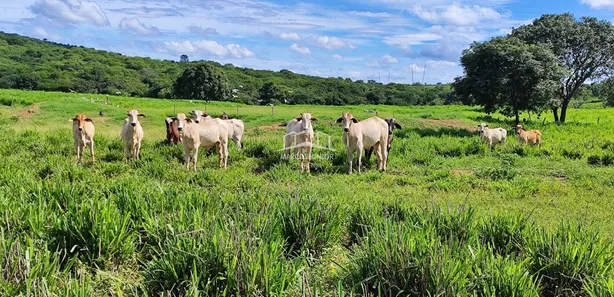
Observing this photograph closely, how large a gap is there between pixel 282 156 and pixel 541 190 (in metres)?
6.76

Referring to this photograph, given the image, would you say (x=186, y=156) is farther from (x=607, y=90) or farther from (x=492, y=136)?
(x=607, y=90)

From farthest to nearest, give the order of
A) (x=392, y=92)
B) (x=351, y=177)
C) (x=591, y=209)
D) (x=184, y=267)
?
(x=392, y=92)
(x=351, y=177)
(x=591, y=209)
(x=184, y=267)

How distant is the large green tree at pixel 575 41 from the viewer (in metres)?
29.5

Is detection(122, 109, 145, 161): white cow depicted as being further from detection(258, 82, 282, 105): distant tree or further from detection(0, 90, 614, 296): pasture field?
detection(258, 82, 282, 105): distant tree

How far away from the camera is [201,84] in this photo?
6338 centimetres

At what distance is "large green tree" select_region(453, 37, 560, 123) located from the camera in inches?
874

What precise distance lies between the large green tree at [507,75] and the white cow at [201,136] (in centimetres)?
1519

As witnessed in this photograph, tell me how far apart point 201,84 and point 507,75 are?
4857cm

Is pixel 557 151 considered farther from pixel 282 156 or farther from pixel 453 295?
pixel 453 295

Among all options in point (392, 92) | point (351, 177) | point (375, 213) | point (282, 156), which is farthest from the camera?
point (392, 92)

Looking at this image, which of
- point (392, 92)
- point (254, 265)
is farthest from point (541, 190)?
point (392, 92)

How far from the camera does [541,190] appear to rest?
9.81 metres

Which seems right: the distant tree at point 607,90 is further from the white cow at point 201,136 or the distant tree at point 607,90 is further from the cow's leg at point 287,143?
the white cow at point 201,136

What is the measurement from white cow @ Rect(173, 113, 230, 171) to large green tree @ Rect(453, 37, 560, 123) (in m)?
15.2
